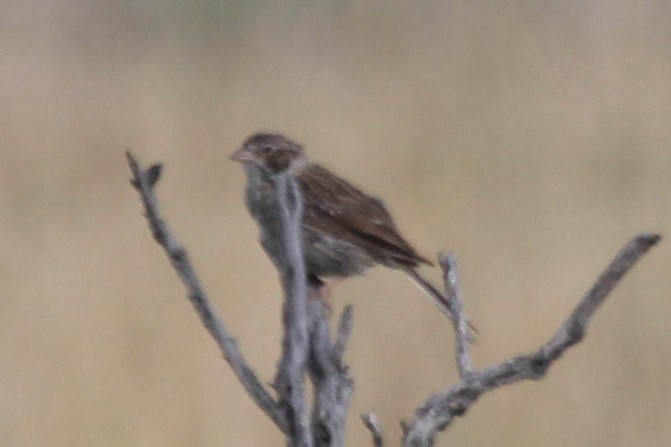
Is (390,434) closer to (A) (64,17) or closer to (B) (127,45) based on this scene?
(B) (127,45)

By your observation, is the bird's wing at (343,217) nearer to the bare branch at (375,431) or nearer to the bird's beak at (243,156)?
the bird's beak at (243,156)

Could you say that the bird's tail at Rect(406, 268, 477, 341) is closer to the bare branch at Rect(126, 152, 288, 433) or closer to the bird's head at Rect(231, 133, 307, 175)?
the bird's head at Rect(231, 133, 307, 175)

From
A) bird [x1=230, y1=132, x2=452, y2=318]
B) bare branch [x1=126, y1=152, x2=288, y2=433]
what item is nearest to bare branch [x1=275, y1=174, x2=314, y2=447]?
bare branch [x1=126, y1=152, x2=288, y2=433]

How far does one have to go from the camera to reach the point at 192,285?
1.77m

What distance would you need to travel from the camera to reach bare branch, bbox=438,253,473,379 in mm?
1869

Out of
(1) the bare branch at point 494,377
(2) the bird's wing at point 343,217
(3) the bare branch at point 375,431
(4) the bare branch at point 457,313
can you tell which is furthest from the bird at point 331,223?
(1) the bare branch at point 494,377

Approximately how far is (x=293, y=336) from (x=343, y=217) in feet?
4.59

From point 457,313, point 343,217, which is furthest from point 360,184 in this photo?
point 457,313

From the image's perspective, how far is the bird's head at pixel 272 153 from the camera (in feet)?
9.90

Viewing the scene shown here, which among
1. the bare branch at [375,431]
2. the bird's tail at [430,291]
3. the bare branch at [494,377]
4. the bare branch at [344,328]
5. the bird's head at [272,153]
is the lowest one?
the bird's tail at [430,291]

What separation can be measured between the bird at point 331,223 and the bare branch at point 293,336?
121 cm

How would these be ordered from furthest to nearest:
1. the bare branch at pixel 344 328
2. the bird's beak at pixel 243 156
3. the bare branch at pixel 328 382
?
the bird's beak at pixel 243 156, the bare branch at pixel 344 328, the bare branch at pixel 328 382

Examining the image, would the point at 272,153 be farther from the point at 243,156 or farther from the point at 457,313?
the point at 457,313

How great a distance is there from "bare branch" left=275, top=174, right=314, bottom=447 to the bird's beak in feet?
4.01
